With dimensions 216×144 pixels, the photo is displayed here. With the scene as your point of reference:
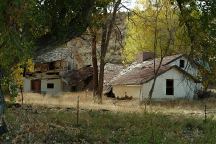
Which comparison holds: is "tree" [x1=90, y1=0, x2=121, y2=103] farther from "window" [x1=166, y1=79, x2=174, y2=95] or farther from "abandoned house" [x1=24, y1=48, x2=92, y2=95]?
"abandoned house" [x1=24, y1=48, x2=92, y2=95]

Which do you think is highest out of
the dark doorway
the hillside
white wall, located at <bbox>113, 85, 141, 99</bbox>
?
the hillside

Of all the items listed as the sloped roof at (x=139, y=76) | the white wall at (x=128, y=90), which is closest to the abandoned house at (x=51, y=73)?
the white wall at (x=128, y=90)

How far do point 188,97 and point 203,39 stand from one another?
128ft

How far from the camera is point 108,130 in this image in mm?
18938

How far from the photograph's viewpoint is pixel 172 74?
55844mm

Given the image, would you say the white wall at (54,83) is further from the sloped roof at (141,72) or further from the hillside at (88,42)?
the sloped roof at (141,72)

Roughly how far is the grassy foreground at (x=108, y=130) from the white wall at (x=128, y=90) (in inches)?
1209

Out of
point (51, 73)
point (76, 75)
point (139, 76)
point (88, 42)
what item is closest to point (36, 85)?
point (51, 73)

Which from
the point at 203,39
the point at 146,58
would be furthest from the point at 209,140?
the point at 146,58

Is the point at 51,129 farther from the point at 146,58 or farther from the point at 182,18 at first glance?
the point at 146,58

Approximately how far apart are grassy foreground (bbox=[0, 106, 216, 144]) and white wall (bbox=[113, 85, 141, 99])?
101ft

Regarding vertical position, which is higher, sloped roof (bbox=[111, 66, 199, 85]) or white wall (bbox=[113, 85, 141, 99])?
sloped roof (bbox=[111, 66, 199, 85])

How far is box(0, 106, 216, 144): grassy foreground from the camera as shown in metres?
16.2

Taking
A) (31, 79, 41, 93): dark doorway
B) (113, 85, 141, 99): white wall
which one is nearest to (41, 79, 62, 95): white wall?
(31, 79, 41, 93): dark doorway
